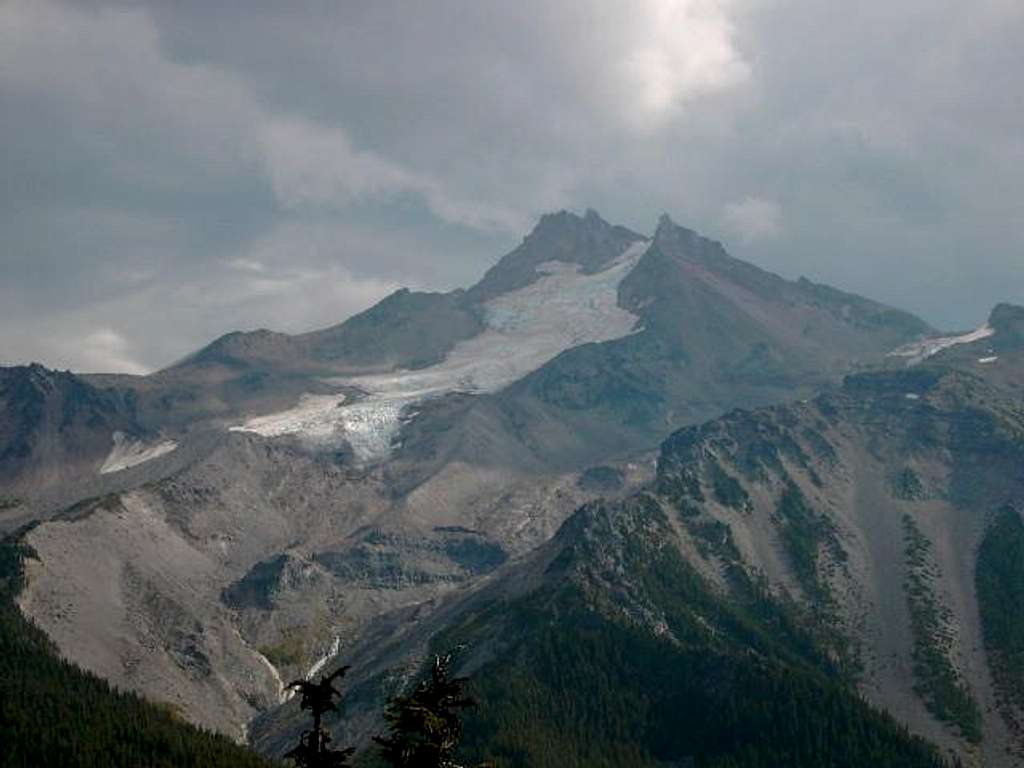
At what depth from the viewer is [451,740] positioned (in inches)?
2062

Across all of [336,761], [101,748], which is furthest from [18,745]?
[336,761]

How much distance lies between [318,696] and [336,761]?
10.2 feet

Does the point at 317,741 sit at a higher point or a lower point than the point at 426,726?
lower

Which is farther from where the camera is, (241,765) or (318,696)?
(241,765)

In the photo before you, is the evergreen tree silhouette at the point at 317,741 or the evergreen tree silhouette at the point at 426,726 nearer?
the evergreen tree silhouette at the point at 426,726

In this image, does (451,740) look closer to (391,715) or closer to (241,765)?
(391,715)

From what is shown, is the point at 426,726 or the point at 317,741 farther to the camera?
the point at 317,741

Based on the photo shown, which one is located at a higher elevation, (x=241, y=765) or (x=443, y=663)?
(x=443, y=663)

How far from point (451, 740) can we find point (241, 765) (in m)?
158

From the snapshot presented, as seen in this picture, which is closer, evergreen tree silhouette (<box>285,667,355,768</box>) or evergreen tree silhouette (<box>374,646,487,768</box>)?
evergreen tree silhouette (<box>374,646,487,768</box>)

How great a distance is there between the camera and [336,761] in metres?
53.8

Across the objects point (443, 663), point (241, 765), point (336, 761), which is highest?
point (443, 663)

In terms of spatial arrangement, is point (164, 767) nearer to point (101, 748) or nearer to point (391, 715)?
point (101, 748)

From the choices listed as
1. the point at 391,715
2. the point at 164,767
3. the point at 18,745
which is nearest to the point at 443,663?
the point at 391,715
